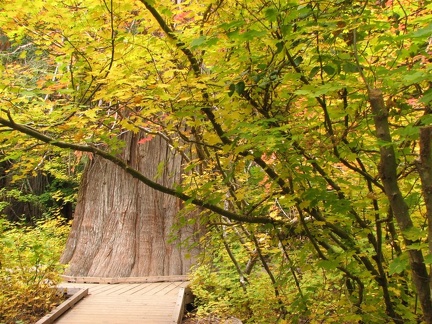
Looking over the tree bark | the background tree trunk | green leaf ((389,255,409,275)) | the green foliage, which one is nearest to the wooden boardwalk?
the green foliage

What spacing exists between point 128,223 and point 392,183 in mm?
6705

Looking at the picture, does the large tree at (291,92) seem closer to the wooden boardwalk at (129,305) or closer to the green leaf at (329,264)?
the green leaf at (329,264)

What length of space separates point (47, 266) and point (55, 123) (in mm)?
3574

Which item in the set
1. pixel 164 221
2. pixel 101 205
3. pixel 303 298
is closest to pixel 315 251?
pixel 303 298

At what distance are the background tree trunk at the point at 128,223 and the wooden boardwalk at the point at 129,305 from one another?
61 centimetres

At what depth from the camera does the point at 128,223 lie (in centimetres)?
781

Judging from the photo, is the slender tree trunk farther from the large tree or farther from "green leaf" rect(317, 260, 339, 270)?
"green leaf" rect(317, 260, 339, 270)

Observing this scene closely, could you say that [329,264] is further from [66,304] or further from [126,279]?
[126,279]

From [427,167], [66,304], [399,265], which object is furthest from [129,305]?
[427,167]

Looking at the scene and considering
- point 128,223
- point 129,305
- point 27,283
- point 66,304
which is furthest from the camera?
point 128,223

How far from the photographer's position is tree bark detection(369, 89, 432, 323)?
5.21 feet

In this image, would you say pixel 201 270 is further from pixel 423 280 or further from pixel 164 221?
pixel 423 280

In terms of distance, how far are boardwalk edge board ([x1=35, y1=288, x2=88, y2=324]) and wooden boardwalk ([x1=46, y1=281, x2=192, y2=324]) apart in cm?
6

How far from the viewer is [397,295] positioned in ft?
9.67
